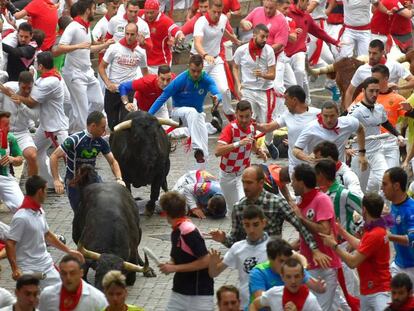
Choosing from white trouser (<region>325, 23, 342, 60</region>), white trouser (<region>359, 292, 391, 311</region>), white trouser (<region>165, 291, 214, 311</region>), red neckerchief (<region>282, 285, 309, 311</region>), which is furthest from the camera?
white trouser (<region>325, 23, 342, 60</region>)

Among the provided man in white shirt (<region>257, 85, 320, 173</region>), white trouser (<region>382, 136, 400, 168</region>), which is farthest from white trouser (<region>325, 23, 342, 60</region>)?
man in white shirt (<region>257, 85, 320, 173</region>)

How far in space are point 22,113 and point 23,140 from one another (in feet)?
1.20

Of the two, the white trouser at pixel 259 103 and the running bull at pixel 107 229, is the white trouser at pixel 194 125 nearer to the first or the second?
the white trouser at pixel 259 103

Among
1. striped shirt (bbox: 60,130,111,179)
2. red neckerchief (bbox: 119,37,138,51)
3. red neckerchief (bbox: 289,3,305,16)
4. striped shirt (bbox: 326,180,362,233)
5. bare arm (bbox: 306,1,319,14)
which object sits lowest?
bare arm (bbox: 306,1,319,14)

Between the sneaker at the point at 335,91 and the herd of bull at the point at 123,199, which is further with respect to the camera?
the sneaker at the point at 335,91

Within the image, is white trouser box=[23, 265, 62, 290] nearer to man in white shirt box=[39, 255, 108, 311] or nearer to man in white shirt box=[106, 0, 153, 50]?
man in white shirt box=[39, 255, 108, 311]

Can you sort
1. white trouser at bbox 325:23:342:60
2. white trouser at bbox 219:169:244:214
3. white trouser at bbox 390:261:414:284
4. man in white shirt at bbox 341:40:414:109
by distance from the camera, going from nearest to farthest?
white trouser at bbox 390:261:414:284, white trouser at bbox 219:169:244:214, man in white shirt at bbox 341:40:414:109, white trouser at bbox 325:23:342:60

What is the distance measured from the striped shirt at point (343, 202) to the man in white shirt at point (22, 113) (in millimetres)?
5382

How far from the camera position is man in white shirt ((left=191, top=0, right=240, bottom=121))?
80.4 feet

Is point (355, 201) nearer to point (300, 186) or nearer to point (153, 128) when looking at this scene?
point (300, 186)

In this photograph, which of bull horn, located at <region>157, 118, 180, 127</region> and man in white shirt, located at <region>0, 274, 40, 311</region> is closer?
man in white shirt, located at <region>0, 274, 40, 311</region>

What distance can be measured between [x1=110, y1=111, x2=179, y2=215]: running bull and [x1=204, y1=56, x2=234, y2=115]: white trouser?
12.6ft

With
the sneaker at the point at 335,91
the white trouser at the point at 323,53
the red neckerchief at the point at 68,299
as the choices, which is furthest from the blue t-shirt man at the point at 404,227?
the white trouser at the point at 323,53

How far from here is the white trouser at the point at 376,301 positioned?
1502cm
